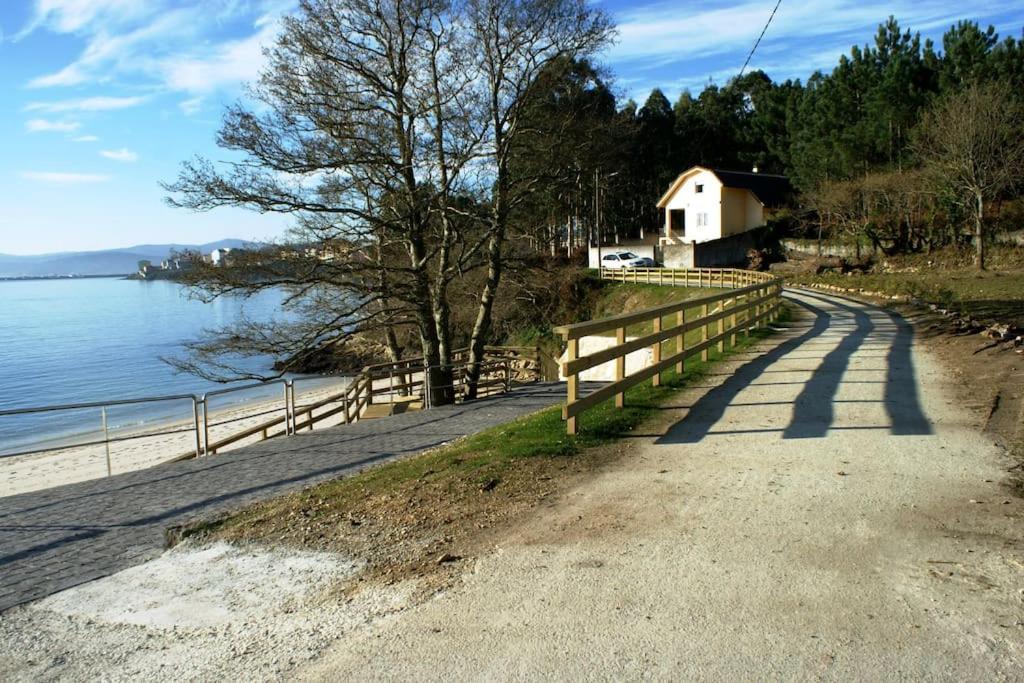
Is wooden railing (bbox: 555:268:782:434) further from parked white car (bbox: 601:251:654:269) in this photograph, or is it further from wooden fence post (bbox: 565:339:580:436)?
parked white car (bbox: 601:251:654:269)

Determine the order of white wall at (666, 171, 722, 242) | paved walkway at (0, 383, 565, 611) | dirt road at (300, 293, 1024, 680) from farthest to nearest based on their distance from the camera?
white wall at (666, 171, 722, 242) → paved walkway at (0, 383, 565, 611) → dirt road at (300, 293, 1024, 680)

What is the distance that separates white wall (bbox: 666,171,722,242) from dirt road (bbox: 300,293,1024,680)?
53.1 m

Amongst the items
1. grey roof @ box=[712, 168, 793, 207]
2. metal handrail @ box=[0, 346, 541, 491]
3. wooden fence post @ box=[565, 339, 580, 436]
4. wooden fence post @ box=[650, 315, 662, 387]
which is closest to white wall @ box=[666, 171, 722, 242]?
grey roof @ box=[712, 168, 793, 207]

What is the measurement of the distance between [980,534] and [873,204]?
44857 millimetres

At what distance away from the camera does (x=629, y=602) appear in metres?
4.44

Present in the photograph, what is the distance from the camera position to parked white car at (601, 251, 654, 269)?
53.0 metres

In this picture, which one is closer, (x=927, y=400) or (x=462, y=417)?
(x=927, y=400)

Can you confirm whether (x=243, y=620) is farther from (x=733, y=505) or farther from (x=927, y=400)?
(x=927, y=400)

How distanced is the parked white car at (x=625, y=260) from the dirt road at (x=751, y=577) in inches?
1786

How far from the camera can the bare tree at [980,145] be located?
3484 cm

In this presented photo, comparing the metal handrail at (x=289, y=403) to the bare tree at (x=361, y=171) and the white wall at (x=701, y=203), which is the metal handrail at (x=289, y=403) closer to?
the bare tree at (x=361, y=171)

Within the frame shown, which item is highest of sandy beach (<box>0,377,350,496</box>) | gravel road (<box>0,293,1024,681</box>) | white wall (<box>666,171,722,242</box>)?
white wall (<box>666,171,722,242</box>)

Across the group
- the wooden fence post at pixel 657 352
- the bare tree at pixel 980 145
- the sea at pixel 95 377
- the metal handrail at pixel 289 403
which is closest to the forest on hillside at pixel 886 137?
the bare tree at pixel 980 145

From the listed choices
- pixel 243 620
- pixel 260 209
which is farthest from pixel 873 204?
pixel 243 620
